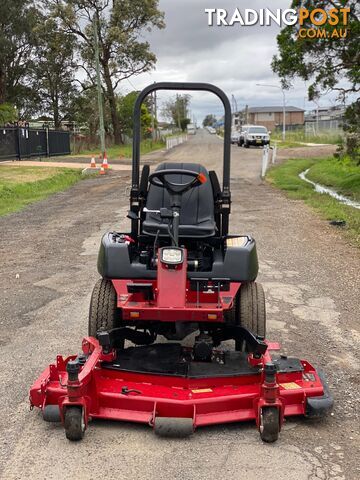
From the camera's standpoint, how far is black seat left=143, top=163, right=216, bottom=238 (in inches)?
168

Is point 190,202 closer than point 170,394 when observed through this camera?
No

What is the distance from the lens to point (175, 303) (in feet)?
11.5

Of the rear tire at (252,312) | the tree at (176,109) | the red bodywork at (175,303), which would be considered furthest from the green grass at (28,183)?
the tree at (176,109)

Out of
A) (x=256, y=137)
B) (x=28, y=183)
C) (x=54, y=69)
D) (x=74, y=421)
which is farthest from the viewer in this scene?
(x=54, y=69)

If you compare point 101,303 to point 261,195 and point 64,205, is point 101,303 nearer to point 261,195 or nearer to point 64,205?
point 64,205

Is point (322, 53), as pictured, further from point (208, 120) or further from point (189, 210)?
point (208, 120)

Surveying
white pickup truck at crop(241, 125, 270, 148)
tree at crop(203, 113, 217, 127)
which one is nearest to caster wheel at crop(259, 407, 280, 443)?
white pickup truck at crop(241, 125, 270, 148)

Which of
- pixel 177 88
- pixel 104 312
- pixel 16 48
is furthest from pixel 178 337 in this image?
pixel 16 48

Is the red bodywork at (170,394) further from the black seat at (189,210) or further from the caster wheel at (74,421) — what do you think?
the black seat at (189,210)

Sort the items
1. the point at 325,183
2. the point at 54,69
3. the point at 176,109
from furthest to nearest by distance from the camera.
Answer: the point at 176,109 < the point at 54,69 < the point at 325,183

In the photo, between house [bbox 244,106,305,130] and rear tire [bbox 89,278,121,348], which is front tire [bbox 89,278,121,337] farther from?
house [bbox 244,106,305,130]

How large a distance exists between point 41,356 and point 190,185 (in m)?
1.80

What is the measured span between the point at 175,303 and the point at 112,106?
1699 inches

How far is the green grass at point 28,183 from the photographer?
49.2 feet
